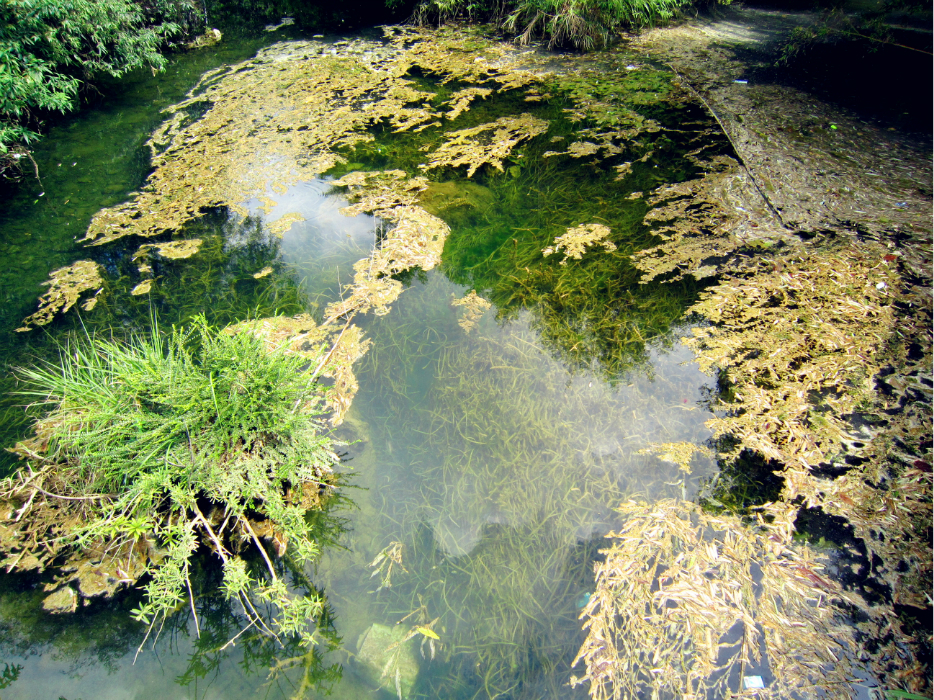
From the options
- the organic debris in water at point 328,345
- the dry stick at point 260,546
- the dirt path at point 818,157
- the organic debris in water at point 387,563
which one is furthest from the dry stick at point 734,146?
the dry stick at point 260,546

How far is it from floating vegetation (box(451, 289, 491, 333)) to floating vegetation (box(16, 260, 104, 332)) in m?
2.28

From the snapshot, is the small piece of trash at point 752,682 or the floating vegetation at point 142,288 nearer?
the small piece of trash at point 752,682

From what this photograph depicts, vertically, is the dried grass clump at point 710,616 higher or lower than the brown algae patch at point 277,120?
lower

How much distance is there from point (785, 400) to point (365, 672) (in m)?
2.10

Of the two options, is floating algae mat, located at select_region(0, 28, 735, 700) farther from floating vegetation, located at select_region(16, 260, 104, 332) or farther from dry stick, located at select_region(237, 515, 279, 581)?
dry stick, located at select_region(237, 515, 279, 581)

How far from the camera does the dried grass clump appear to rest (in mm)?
1536

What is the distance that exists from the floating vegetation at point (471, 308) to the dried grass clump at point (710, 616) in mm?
1388

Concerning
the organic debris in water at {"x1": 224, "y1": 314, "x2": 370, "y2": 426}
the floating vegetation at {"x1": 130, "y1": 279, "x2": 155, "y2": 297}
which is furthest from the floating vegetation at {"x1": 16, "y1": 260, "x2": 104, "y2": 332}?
the organic debris in water at {"x1": 224, "y1": 314, "x2": 370, "y2": 426}

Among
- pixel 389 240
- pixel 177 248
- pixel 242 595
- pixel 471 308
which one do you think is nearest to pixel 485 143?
pixel 389 240

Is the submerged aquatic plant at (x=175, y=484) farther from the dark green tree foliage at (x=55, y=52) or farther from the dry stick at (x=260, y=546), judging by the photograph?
the dark green tree foliage at (x=55, y=52)

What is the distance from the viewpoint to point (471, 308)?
2889 millimetres

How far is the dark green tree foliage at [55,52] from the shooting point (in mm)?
3914

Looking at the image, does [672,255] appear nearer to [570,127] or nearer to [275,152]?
[570,127]

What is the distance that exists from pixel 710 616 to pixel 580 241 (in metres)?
2.22
